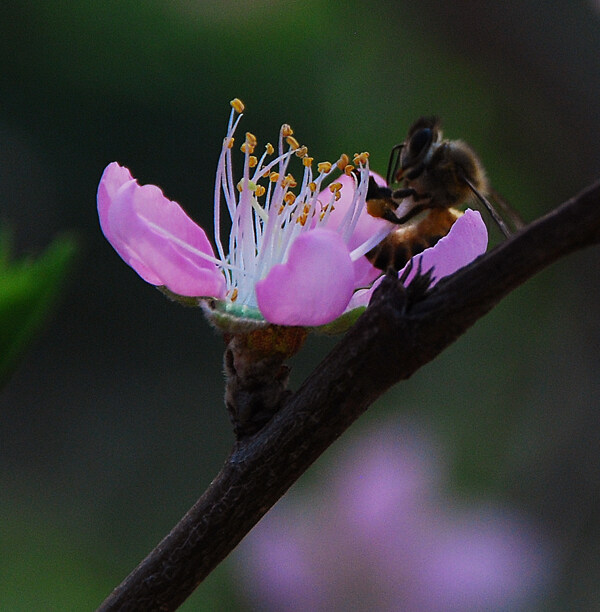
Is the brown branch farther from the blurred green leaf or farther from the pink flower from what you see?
the blurred green leaf

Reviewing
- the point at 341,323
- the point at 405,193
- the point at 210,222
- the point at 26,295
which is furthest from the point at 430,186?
the point at 210,222

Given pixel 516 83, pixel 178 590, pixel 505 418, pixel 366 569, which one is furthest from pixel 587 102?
pixel 178 590

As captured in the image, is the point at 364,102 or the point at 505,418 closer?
the point at 505,418

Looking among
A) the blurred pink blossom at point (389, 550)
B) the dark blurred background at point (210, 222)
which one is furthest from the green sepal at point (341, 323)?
the dark blurred background at point (210, 222)

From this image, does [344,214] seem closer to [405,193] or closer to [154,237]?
[405,193]

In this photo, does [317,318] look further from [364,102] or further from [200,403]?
[200,403]

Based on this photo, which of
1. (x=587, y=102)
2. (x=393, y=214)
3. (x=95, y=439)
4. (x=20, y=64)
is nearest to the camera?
(x=393, y=214)
